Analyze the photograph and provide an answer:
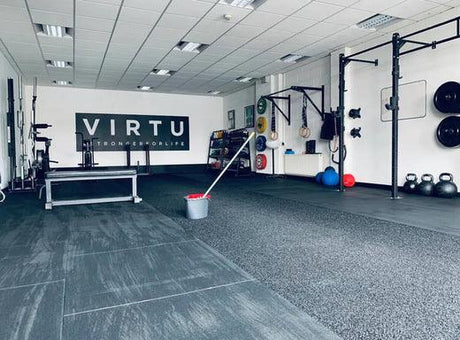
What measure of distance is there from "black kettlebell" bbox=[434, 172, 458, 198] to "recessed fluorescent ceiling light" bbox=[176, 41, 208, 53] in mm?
4828

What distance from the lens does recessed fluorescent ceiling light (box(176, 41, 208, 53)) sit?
6.79 m

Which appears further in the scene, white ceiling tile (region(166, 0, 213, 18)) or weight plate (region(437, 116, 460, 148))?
weight plate (region(437, 116, 460, 148))

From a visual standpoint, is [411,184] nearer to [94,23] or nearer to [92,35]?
[94,23]

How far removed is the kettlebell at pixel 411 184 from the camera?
223 inches

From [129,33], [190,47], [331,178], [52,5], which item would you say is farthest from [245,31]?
[331,178]

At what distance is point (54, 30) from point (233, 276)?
224 inches

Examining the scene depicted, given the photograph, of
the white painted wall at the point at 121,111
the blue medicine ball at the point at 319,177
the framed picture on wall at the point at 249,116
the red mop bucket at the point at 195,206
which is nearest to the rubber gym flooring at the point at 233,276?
the red mop bucket at the point at 195,206

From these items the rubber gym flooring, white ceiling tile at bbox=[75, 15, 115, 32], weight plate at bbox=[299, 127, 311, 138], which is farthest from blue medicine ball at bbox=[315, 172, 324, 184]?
white ceiling tile at bbox=[75, 15, 115, 32]

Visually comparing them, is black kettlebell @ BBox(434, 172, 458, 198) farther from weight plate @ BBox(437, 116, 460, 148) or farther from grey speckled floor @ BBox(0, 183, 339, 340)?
grey speckled floor @ BBox(0, 183, 339, 340)

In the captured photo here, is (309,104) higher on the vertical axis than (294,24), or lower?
lower

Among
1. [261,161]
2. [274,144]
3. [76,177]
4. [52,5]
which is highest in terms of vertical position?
[52,5]

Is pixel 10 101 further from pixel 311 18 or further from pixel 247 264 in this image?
pixel 247 264

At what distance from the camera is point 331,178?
282 inches

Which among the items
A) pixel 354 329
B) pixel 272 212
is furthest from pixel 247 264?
pixel 272 212
